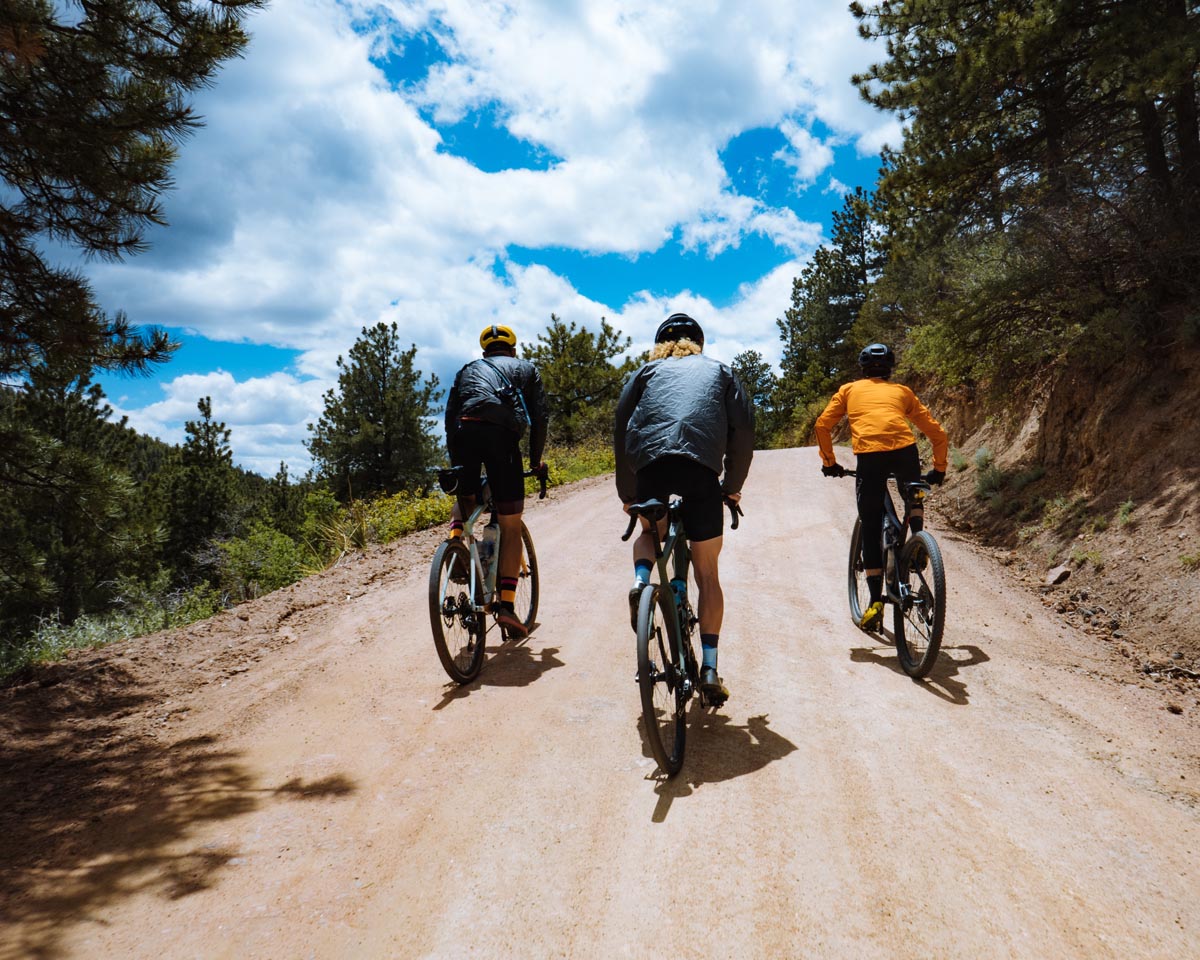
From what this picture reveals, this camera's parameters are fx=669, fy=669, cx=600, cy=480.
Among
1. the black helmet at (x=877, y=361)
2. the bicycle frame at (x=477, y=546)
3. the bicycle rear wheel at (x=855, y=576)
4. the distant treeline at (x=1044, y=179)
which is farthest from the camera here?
the distant treeline at (x=1044, y=179)

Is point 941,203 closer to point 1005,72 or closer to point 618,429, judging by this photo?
point 1005,72

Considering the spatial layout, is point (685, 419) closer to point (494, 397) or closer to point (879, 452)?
point (494, 397)

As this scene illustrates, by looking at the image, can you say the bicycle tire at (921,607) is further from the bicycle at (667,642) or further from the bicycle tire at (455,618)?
the bicycle tire at (455,618)

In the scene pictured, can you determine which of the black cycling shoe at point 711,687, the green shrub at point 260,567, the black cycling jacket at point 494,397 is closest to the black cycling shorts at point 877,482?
the black cycling shoe at point 711,687

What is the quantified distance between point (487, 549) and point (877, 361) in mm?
3202

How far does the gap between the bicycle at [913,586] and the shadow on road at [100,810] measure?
3372 millimetres

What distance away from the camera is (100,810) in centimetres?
318

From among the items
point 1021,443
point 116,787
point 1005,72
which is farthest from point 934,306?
point 116,787

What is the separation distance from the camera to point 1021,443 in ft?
31.2

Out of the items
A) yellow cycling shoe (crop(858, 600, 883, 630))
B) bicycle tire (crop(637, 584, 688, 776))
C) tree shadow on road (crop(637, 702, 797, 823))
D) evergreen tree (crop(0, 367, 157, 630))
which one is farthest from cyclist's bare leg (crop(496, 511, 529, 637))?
evergreen tree (crop(0, 367, 157, 630))

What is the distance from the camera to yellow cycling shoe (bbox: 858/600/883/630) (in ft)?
15.8

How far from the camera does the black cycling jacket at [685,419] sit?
3.36 m

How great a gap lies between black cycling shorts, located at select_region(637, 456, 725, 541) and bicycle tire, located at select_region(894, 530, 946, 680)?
157cm

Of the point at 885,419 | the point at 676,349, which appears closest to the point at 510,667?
the point at 676,349
